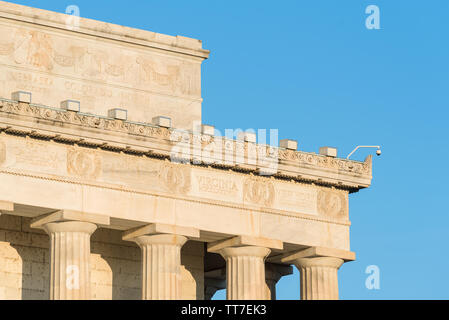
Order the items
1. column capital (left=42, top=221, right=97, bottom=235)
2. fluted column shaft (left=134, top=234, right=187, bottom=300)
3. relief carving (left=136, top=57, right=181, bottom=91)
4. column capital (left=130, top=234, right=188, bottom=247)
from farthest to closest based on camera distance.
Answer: relief carving (left=136, top=57, right=181, bottom=91)
column capital (left=130, top=234, right=188, bottom=247)
fluted column shaft (left=134, top=234, right=187, bottom=300)
column capital (left=42, top=221, right=97, bottom=235)

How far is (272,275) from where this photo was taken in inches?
Answer: 3674

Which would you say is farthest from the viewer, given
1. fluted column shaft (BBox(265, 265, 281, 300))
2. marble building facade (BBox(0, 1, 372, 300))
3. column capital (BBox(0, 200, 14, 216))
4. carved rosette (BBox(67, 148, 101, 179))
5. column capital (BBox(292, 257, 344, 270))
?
fluted column shaft (BBox(265, 265, 281, 300))

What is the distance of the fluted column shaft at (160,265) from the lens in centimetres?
8106

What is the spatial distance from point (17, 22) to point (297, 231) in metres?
19.2

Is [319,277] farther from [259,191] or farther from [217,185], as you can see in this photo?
[217,185]

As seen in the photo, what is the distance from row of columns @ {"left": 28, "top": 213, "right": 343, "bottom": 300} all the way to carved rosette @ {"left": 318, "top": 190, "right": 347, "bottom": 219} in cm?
256

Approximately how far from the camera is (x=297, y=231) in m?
85.9

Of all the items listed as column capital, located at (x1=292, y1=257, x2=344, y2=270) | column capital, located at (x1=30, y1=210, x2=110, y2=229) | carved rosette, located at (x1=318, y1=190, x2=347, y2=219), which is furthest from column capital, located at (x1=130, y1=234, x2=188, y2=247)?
carved rosette, located at (x1=318, y1=190, x2=347, y2=219)

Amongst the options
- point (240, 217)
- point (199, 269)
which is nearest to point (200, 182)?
point (240, 217)

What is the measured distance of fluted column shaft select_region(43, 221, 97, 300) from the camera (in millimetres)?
77688

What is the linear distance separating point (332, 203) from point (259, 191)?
16.4ft

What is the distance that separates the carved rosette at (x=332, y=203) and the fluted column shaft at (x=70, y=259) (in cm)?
1434

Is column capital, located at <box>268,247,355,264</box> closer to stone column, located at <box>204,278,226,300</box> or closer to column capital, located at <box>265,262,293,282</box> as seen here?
column capital, located at <box>265,262,293,282</box>
